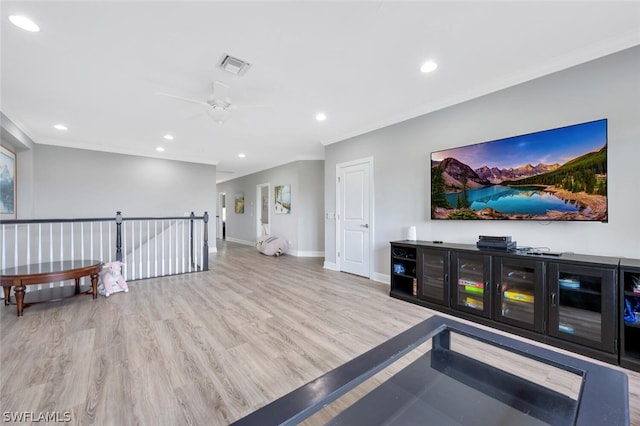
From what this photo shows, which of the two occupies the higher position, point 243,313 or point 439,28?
point 439,28

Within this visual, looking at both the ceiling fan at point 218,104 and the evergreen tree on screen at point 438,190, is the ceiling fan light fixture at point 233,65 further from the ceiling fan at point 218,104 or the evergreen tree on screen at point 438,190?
the evergreen tree on screen at point 438,190

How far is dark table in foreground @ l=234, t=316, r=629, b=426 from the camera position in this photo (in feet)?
2.91

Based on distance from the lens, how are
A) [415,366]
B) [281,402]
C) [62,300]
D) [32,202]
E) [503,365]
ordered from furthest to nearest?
[32,202] < [62,300] < [503,365] < [415,366] < [281,402]

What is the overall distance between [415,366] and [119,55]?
352 cm

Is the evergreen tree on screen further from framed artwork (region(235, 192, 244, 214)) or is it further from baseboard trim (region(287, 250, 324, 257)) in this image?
framed artwork (region(235, 192, 244, 214))

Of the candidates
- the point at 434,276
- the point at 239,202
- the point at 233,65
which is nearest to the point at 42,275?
the point at 233,65

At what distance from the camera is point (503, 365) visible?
1.92 metres

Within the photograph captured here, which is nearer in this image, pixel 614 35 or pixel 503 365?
pixel 503 365

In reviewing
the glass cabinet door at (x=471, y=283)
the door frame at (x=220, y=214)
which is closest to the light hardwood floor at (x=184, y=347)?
the glass cabinet door at (x=471, y=283)

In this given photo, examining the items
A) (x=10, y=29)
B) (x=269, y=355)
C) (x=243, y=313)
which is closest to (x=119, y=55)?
(x=10, y=29)

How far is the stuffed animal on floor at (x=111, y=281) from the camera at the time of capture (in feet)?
11.5

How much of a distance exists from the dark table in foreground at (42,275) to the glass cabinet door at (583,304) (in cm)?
500

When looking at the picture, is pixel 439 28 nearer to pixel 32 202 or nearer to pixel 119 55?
pixel 119 55

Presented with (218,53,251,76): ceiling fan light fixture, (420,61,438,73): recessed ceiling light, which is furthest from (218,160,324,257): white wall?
(420,61,438,73): recessed ceiling light
